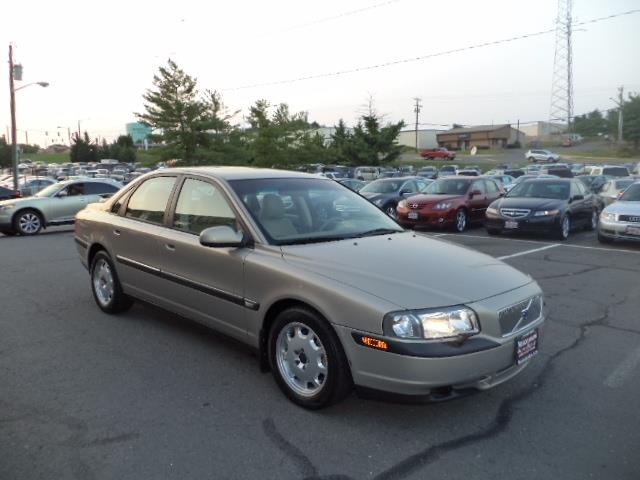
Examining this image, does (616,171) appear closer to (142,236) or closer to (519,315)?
(519,315)

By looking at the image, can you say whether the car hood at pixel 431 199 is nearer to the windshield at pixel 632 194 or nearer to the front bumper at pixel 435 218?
the front bumper at pixel 435 218

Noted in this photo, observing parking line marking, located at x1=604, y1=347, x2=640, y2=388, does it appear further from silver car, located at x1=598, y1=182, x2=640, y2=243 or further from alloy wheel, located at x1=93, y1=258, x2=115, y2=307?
silver car, located at x1=598, y1=182, x2=640, y2=243

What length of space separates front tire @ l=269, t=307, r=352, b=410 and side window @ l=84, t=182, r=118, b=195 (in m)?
13.9

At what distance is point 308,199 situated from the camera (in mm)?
4582

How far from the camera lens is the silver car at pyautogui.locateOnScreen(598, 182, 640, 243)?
35.4ft

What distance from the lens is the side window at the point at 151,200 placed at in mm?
5035

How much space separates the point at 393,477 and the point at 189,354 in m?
2.34

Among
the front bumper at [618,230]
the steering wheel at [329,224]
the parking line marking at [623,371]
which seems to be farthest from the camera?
the front bumper at [618,230]

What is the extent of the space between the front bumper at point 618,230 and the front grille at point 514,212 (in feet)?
5.24

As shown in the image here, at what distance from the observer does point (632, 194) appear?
11820 millimetres

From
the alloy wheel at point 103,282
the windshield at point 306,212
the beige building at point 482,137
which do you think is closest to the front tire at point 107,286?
the alloy wheel at point 103,282

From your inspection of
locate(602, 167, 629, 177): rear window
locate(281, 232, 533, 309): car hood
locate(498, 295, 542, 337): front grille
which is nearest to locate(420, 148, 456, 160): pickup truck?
locate(602, 167, 629, 177): rear window

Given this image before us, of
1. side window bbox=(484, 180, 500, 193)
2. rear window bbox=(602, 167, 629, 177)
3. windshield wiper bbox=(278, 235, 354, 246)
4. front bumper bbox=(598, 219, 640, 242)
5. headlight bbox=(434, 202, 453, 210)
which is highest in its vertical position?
rear window bbox=(602, 167, 629, 177)

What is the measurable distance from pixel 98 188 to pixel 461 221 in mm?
10355
